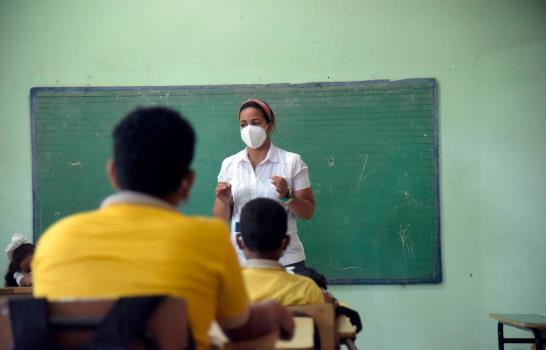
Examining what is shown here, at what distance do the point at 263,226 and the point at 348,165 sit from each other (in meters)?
2.17

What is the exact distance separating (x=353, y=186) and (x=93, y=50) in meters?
1.93

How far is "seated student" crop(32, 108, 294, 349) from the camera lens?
115 cm

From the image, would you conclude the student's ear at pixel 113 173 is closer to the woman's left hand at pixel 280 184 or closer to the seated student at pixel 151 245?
the seated student at pixel 151 245

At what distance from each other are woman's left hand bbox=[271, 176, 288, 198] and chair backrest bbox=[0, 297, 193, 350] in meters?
1.83

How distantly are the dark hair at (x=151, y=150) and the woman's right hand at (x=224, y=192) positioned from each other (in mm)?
1624

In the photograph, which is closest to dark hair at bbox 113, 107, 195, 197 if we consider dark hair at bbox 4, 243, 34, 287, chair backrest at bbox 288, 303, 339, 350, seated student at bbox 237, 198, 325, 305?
chair backrest at bbox 288, 303, 339, 350

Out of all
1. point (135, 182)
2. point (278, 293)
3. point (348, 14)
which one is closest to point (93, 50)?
point (348, 14)

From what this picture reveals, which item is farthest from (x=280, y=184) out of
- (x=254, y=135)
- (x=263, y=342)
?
(x=263, y=342)

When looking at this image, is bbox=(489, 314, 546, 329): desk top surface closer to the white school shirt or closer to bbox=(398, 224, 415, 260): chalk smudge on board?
→ bbox=(398, 224, 415, 260): chalk smudge on board

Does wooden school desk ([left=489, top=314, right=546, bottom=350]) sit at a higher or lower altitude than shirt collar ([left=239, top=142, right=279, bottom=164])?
lower

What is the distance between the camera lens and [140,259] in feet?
3.76

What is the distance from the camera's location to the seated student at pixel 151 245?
3.77 ft

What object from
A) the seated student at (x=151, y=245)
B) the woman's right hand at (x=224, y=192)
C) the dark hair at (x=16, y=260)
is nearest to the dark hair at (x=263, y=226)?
the woman's right hand at (x=224, y=192)

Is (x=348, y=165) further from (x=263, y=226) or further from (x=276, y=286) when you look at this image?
(x=276, y=286)
